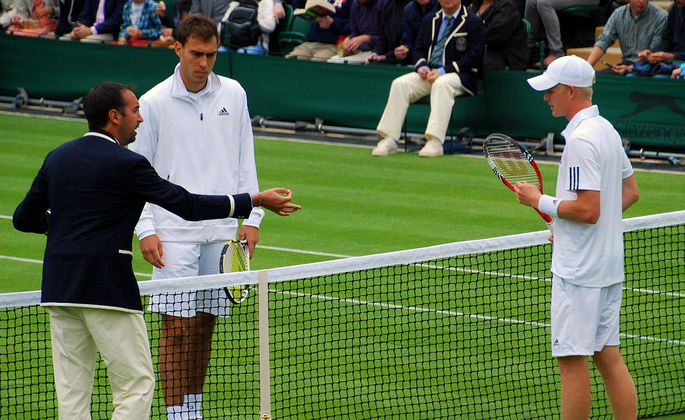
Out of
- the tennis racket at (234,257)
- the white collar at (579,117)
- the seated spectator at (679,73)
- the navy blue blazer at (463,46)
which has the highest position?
the navy blue blazer at (463,46)

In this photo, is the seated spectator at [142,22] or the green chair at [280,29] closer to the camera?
the green chair at [280,29]

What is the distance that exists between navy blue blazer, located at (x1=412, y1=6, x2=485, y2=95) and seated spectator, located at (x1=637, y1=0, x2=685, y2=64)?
240 cm

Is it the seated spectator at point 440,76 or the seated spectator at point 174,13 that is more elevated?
the seated spectator at point 174,13

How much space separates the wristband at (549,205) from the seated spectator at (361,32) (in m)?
13.3

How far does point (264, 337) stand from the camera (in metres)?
6.40

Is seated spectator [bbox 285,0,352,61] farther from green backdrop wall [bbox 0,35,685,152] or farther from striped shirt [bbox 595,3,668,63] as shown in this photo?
striped shirt [bbox 595,3,668,63]

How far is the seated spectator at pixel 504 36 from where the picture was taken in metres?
17.8

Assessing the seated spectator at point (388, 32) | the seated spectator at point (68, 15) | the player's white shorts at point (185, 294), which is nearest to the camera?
the player's white shorts at point (185, 294)

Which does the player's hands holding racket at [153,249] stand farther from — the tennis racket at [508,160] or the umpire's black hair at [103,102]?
the tennis racket at [508,160]

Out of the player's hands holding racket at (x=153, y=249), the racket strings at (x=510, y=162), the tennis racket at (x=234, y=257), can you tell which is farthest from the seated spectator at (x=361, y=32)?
the player's hands holding racket at (x=153, y=249)

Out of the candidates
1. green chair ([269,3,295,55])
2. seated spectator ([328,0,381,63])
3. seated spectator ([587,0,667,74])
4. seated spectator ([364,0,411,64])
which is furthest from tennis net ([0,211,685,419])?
green chair ([269,3,295,55])

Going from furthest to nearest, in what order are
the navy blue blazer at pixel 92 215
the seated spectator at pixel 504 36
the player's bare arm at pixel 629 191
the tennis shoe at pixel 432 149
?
the seated spectator at pixel 504 36, the tennis shoe at pixel 432 149, the player's bare arm at pixel 629 191, the navy blue blazer at pixel 92 215

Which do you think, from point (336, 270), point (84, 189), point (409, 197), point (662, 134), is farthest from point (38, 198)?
point (662, 134)

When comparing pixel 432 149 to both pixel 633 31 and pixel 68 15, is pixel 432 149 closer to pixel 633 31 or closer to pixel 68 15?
pixel 633 31
